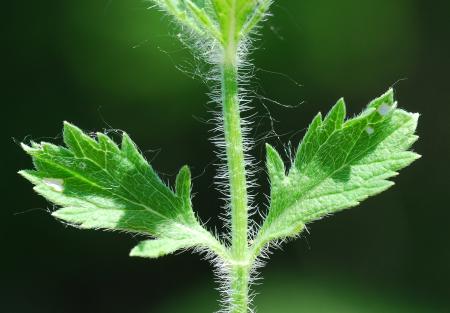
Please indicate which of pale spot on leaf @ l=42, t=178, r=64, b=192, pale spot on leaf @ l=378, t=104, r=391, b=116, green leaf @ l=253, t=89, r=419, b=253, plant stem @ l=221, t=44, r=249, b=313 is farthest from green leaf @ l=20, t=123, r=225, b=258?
pale spot on leaf @ l=378, t=104, r=391, b=116

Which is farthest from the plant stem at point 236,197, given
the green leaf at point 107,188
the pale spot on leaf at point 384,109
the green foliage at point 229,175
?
the pale spot on leaf at point 384,109

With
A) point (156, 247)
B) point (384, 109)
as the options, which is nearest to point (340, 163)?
point (384, 109)

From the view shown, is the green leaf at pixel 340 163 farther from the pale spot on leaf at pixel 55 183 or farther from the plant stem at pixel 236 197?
the pale spot on leaf at pixel 55 183

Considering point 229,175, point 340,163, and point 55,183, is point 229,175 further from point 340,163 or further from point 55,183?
point 55,183

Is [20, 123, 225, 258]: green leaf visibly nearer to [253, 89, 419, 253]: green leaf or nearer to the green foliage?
the green foliage

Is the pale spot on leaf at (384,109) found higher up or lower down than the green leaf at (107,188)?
higher up

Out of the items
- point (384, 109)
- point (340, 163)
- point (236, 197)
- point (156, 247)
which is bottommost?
point (156, 247)
